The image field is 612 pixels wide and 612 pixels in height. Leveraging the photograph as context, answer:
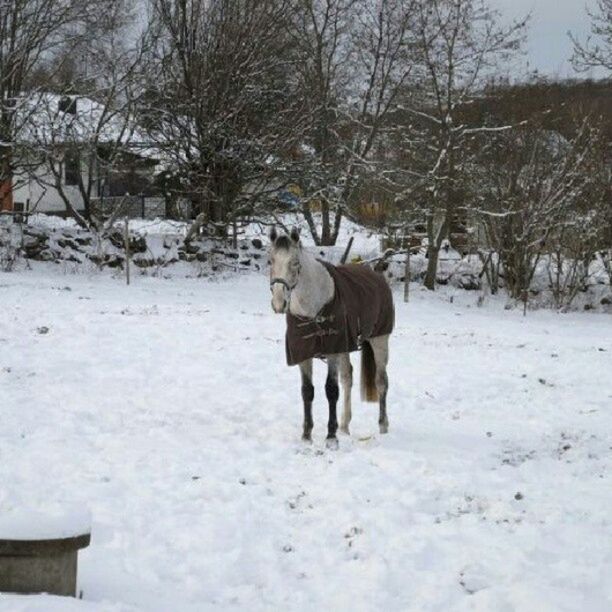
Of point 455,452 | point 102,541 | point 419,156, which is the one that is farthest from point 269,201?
point 102,541

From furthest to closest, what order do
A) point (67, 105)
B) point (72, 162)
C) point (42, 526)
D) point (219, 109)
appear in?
point (72, 162) < point (67, 105) < point (219, 109) < point (42, 526)

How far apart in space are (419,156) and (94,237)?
390 inches

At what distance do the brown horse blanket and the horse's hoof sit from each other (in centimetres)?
76

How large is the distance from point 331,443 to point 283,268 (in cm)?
166

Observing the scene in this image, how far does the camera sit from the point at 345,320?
8125mm

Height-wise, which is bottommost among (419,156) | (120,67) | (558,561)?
(558,561)

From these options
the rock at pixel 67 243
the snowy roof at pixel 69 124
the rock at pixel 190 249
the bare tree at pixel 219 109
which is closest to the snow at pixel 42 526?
the rock at pixel 67 243

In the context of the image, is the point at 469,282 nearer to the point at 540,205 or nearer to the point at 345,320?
the point at 540,205

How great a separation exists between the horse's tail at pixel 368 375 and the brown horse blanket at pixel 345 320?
0.74ft

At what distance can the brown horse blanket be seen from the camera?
7.95 metres

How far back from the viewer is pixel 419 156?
26.7 metres

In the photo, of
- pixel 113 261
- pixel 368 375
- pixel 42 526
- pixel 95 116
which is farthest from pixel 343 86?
pixel 42 526

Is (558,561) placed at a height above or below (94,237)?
below

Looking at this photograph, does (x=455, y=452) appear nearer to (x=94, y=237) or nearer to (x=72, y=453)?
(x=72, y=453)
